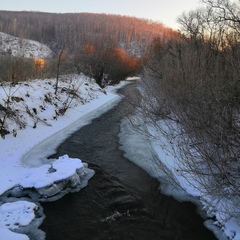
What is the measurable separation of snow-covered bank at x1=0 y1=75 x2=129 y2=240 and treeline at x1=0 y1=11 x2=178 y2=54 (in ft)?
226

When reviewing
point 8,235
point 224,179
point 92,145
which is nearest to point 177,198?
point 224,179

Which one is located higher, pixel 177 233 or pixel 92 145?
pixel 177 233

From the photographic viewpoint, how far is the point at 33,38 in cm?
9338

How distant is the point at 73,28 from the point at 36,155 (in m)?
86.1

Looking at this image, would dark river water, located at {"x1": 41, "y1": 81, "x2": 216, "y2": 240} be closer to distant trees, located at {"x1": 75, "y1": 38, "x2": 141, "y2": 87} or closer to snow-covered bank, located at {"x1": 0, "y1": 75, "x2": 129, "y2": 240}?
snow-covered bank, located at {"x1": 0, "y1": 75, "x2": 129, "y2": 240}

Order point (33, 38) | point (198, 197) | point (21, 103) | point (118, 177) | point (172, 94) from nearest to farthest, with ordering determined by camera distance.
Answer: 1. point (198, 197)
2. point (118, 177)
3. point (172, 94)
4. point (21, 103)
5. point (33, 38)

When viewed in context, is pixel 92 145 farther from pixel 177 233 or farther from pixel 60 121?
pixel 177 233

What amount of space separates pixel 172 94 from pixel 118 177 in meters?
4.41

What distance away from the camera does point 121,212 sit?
19.3ft

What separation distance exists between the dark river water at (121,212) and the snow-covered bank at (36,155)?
1.17 feet

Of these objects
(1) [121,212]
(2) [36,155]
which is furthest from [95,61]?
(1) [121,212]

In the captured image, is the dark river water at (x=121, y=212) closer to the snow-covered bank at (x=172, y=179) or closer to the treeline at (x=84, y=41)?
the snow-covered bank at (x=172, y=179)

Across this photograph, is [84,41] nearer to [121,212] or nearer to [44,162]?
[44,162]

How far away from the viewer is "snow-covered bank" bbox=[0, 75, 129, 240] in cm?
589
